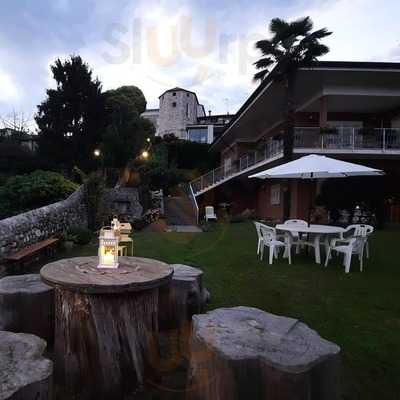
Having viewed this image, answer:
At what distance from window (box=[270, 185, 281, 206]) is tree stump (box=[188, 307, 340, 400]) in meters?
15.2

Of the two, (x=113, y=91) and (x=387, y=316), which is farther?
(x=113, y=91)

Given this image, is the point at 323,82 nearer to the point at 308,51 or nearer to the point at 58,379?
the point at 308,51

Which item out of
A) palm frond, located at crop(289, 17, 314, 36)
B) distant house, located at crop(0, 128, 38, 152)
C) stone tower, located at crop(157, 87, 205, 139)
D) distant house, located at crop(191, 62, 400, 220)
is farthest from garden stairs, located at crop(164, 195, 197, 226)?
stone tower, located at crop(157, 87, 205, 139)

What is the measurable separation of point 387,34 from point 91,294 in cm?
1219

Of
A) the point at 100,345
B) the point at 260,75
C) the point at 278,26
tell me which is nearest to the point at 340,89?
the point at 260,75

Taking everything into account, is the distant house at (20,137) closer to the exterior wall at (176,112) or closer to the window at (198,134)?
the window at (198,134)

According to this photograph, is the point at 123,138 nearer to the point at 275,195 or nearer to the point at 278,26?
the point at 275,195

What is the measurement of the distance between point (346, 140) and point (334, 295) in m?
10.3

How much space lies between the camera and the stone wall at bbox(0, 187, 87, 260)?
19.9ft

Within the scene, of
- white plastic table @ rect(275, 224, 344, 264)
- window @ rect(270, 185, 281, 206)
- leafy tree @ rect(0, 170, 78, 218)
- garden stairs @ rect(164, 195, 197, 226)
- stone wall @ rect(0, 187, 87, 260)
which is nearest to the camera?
stone wall @ rect(0, 187, 87, 260)

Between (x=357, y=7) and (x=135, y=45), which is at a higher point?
(x=357, y=7)

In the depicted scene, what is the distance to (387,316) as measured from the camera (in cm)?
395

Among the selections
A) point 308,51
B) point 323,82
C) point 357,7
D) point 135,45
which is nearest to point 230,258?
point 135,45

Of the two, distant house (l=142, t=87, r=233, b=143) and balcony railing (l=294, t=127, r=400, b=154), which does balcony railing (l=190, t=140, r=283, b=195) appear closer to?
balcony railing (l=294, t=127, r=400, b=154)
